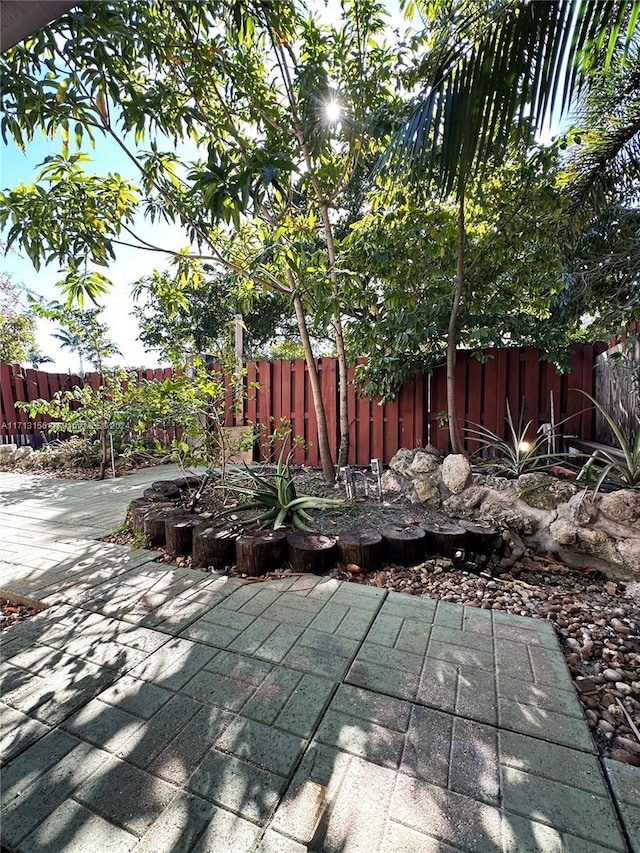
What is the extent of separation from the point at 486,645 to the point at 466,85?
2601 millimetres

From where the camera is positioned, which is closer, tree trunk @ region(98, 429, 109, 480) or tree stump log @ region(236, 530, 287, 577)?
tree stump log @ region(236, 530, 287, 577)

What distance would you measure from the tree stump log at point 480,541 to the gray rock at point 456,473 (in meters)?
0.60

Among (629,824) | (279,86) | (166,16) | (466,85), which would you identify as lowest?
(629,824)

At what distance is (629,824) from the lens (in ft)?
2.80

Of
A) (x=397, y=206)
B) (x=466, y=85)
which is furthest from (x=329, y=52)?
(x=466, y=85)

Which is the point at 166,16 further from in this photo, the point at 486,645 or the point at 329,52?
the point at 486,645

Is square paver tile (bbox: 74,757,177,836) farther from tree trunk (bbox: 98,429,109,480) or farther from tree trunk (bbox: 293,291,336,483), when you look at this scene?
tree trunk (bbox: 98,429,109,480)

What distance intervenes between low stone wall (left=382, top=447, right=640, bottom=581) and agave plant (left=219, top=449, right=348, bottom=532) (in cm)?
77

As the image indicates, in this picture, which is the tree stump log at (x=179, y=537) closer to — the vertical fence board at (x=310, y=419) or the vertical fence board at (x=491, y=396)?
the vertical fence board at (x=310, y=419)

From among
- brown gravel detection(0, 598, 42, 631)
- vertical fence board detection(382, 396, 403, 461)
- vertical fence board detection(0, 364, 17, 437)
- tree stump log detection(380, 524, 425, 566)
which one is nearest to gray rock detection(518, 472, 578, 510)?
tree stump log detection(380, 524, 425, 566)

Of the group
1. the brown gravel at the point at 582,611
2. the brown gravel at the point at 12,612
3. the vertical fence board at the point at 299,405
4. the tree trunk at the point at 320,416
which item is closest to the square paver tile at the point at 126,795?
the brown gravel at the point at 12,612

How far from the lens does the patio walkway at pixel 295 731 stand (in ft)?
2.76

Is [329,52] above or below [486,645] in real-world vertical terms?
above

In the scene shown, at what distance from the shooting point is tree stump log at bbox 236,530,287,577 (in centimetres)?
211
